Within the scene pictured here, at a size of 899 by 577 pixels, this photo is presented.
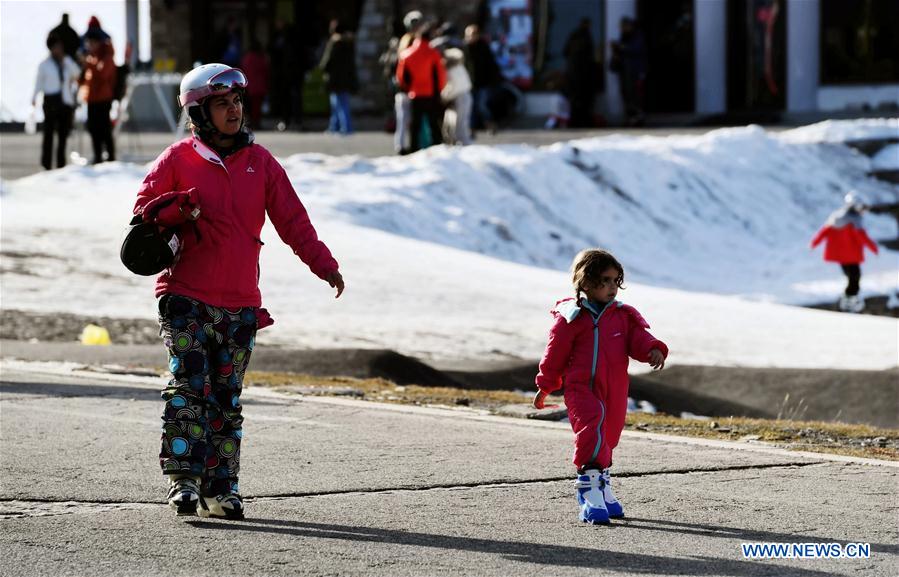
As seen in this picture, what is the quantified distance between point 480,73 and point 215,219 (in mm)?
23081

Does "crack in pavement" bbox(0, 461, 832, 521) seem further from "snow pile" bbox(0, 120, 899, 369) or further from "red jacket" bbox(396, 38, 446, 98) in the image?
"red jacket" bbox(396, 38, 446, 98)

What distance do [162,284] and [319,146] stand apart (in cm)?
2059

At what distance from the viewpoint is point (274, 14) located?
39.4m

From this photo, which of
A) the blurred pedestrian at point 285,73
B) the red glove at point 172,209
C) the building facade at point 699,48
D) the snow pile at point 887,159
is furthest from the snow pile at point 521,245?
→ the blurred pedestrian at point 285,73

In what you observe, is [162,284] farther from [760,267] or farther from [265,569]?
[760,267]

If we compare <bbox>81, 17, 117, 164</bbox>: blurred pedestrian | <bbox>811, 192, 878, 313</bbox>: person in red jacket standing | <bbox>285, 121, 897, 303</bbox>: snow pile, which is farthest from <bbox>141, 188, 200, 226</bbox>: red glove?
<bbox>81, 17, 117, 164</bbox>: blurred pedestrian

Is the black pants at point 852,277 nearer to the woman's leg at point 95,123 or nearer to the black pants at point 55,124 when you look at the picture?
the woman's leg at point 95,123

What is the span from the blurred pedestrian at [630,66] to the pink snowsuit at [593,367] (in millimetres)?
25259

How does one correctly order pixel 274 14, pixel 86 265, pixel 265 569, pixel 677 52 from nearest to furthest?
pixel 265 569 → pixel 86 265 → pixel 677 52 → pixel 274 14

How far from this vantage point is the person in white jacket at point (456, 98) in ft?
76.7

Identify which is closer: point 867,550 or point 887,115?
point 867,550

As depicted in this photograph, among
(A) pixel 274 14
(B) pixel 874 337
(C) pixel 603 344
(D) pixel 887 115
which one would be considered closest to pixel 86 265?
(B) pixel 874 337

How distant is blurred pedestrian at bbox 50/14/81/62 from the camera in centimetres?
2305

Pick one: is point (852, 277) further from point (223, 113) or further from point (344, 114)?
point (223, 113)
